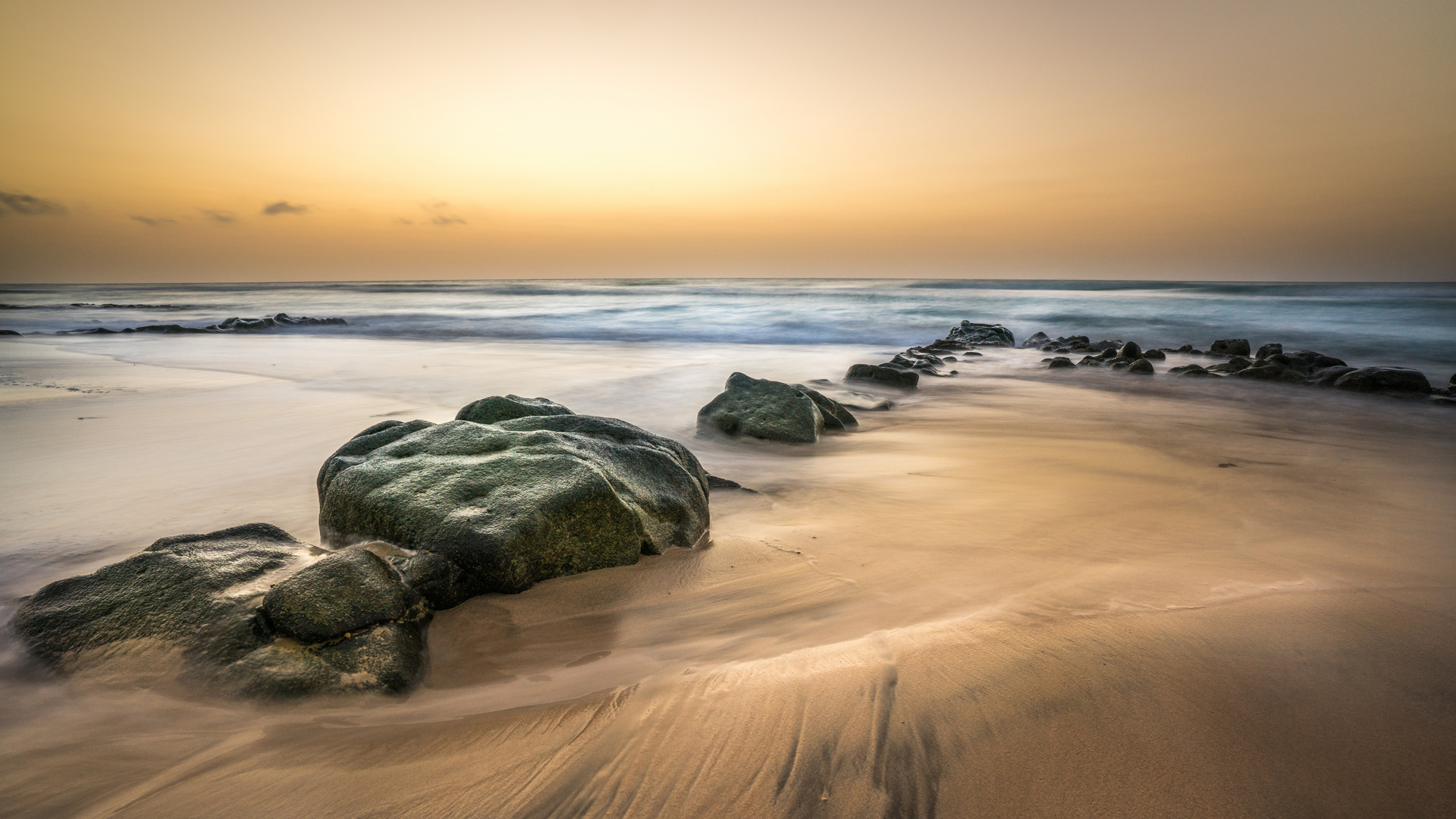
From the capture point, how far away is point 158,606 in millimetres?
2215

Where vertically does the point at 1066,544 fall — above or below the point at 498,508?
below

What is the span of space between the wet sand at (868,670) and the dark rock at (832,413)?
1449 millimetres

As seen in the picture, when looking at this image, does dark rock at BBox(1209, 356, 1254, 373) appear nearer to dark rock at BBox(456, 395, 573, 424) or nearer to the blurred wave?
the blurred wave

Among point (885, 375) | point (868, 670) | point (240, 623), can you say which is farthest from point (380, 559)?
point (885, 375)

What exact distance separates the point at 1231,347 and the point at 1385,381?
21.4 feet

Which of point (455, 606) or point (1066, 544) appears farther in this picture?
point (1066, 544)

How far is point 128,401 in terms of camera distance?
7.53 meters

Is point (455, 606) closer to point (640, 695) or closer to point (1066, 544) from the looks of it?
point (640, 695)

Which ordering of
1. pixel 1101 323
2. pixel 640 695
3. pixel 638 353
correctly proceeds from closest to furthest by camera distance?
pixel 640 695 → pixel 638 353 → pixel 1101 323

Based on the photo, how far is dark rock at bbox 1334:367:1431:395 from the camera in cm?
897

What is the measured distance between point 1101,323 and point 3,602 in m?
27.6

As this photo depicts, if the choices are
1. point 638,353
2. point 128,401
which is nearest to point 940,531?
point 128,401

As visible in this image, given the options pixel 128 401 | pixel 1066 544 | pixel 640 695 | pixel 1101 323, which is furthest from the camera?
pixel 1101 323

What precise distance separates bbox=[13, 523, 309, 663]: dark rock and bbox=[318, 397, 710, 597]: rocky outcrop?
49 cm
